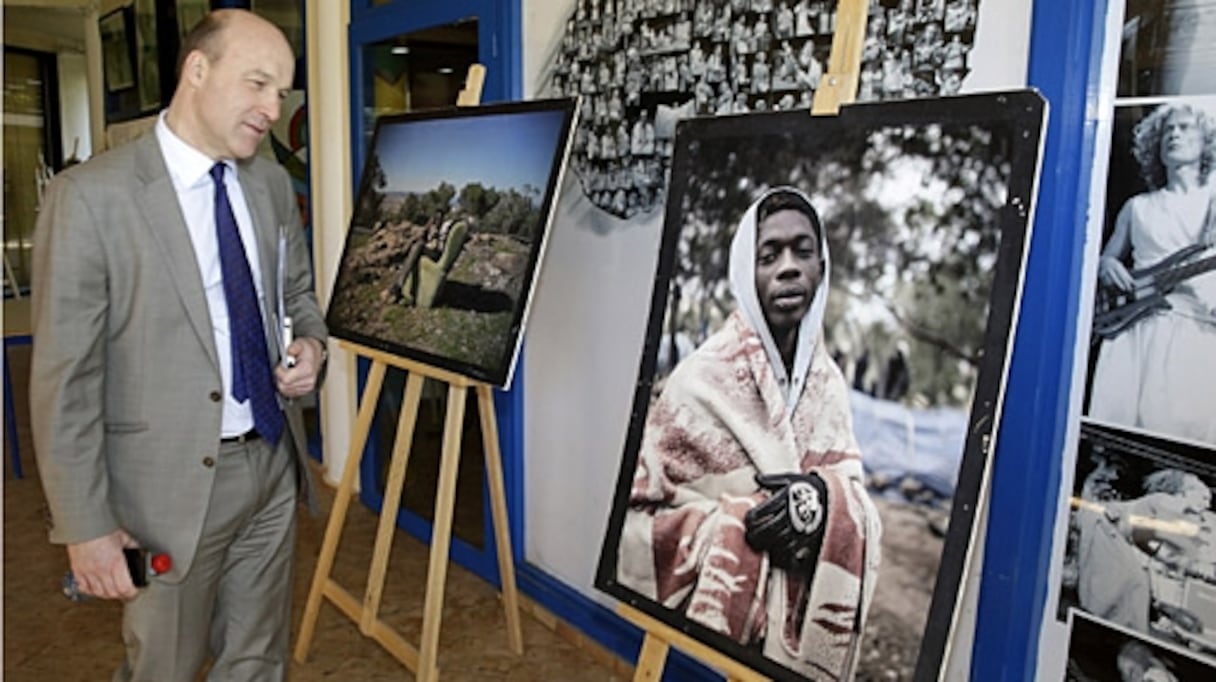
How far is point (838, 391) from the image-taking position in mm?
1439

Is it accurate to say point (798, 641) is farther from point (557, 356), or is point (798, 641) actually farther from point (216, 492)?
point (557, 356)

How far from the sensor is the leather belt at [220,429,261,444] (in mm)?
1822

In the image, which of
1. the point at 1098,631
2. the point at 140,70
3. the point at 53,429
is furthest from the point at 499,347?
the point at 140,70

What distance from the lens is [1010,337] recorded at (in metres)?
1.25

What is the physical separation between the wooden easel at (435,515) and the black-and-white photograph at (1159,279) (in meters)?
1.37

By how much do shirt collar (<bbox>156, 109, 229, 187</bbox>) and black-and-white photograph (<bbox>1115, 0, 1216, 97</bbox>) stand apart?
158 cm

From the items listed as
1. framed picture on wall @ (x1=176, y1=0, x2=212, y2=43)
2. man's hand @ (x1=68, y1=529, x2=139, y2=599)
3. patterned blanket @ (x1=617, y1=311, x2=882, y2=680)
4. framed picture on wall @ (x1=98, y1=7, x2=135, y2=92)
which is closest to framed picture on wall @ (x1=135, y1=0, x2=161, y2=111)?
framed picture on wall @ (x1=98, y1=7, x2=135, y2=92)

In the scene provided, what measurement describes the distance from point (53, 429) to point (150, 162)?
490mm

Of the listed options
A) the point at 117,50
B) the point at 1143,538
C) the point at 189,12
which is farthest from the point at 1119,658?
the point at 117,50

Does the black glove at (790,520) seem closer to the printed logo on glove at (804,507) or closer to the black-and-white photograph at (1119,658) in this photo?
the printed logo on glove at (804,507)

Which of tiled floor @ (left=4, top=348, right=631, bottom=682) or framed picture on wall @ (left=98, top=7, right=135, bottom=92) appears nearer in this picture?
tiled floor @ (left=4, top=348, right=631, bottom=682)

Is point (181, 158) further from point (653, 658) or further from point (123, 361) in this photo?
point (653, 658)

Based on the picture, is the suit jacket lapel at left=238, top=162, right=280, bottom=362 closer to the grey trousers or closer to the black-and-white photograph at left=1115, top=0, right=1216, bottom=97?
the grey trousers

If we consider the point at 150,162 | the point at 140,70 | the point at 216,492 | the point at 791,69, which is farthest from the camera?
the point at 140,70
